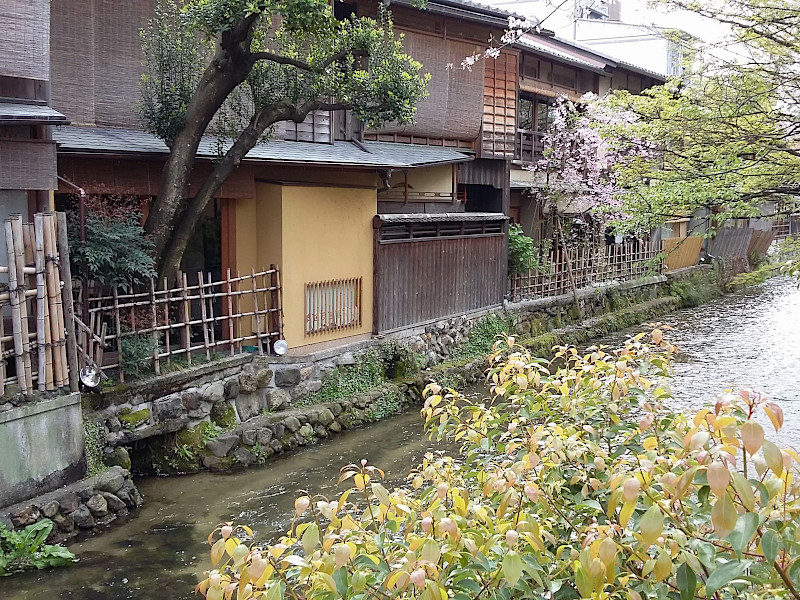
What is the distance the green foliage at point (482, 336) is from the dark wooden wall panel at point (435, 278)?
0.43 m

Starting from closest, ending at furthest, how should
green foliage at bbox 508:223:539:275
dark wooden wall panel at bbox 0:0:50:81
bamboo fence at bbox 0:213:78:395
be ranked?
bamboo fence at bbox 0:213:78:395, dark wooden wall panel at bbox 0:0:50:81, green foliage at bbox 508:223:539:275

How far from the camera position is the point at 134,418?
406 inches

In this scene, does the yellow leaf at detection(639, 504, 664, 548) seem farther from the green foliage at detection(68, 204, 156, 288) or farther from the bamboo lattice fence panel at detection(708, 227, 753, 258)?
the bamboo lattice fence panel at detection(708, 227, 753, 258)

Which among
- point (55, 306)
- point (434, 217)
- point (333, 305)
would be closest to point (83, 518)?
point (55, 306)

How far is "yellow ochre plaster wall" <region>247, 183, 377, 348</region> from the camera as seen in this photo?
13.3 metres

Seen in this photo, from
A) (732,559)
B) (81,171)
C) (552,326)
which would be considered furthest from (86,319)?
(552,326)

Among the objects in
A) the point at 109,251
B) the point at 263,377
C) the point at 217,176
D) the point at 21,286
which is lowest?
the point at 263,377

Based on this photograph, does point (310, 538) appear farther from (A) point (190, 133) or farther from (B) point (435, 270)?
(B) point (435, 270)

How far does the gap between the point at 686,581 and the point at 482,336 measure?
15715mm

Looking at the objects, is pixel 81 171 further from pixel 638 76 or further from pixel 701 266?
pixel 701 266

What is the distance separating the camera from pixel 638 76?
2952 cm

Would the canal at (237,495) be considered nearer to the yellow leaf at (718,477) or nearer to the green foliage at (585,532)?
the green foliage at (585,532)

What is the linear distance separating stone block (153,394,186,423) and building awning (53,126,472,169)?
139 inches

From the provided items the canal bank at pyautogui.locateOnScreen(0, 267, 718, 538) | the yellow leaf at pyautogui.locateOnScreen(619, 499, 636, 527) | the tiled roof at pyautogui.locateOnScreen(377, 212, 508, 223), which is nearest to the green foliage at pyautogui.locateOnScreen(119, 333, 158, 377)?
the canal bank at pyautogui.locateOnScreen(0, 267, 718, 538)
